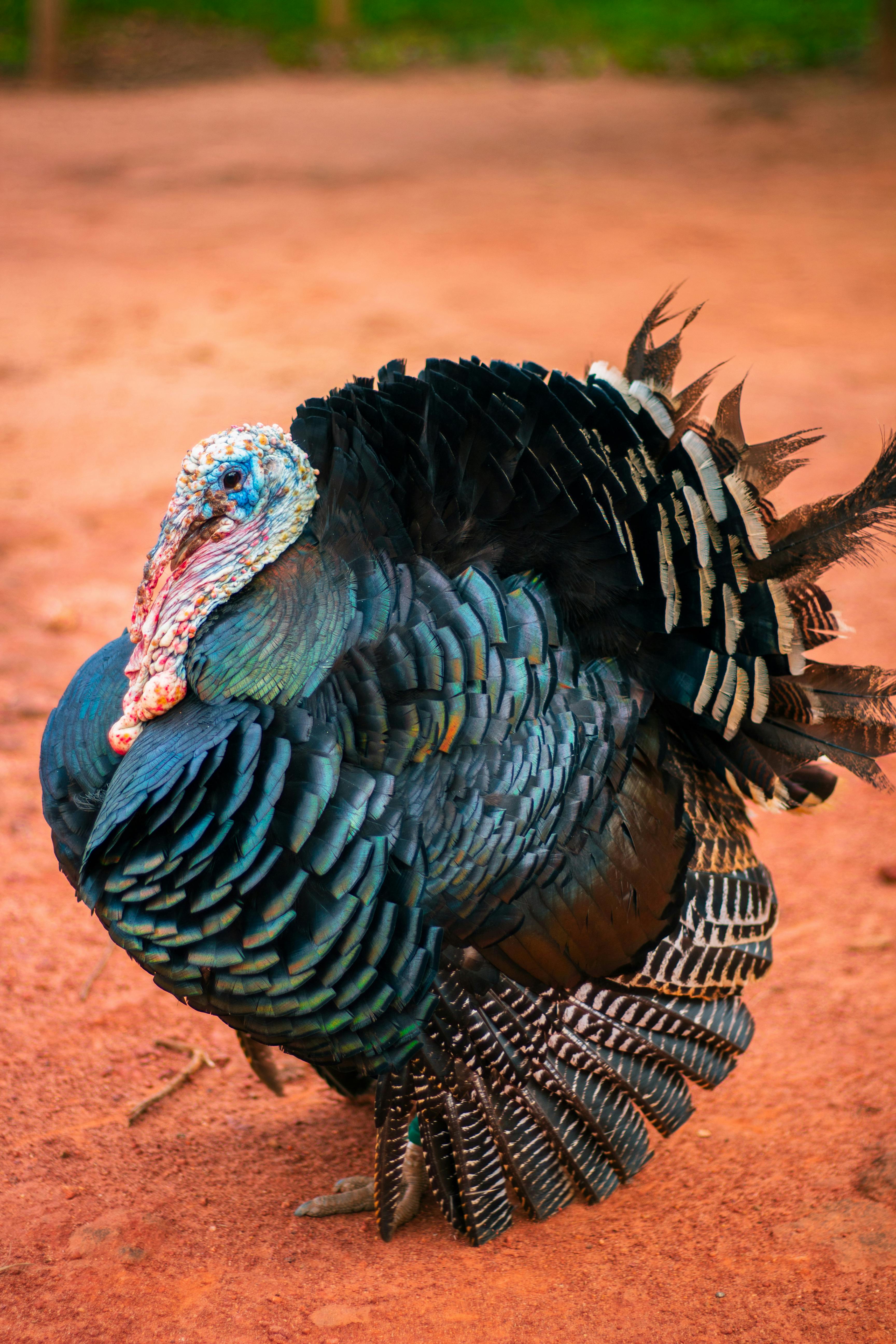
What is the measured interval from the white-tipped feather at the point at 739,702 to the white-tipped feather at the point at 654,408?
63 cm

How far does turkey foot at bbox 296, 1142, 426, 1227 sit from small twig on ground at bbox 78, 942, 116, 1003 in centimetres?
107

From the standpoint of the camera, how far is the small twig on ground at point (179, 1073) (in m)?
3.43

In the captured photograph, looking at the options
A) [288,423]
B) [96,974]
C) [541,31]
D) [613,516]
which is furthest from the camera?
[541,31]

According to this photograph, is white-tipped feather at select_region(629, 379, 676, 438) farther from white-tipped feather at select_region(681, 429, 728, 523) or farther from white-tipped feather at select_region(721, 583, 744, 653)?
white-tipped feather at select_region(721, 583, 744, 653)

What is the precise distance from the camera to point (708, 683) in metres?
2.99

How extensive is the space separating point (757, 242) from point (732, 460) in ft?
32.3

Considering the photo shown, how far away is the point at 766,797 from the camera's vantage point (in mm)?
3225

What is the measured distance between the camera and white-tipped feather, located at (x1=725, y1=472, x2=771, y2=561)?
10.0 feet

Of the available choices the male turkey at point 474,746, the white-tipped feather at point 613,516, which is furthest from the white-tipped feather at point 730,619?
the white-tipped feather at point 613,516

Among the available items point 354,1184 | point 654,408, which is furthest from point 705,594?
point 354,1184

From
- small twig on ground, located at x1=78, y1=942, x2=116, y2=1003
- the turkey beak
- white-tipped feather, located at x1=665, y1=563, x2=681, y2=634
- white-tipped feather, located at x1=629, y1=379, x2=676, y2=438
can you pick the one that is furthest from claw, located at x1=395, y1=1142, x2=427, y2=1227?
white-tipped feather, located at x1=629, y1=379, x2=676, y2=438

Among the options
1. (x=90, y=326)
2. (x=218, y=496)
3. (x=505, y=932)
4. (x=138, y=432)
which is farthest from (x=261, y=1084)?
(x=90, y=326)

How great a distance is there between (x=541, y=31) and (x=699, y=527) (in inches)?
808

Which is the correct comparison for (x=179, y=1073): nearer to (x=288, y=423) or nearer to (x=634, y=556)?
(x=634, y=556)
